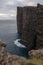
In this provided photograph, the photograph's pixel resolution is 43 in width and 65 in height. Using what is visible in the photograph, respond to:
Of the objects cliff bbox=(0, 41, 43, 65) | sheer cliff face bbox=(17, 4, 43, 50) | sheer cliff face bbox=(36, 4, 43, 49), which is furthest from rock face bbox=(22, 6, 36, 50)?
cliff bbox=(0, 41, 43, 65)

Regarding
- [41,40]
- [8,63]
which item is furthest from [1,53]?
[41,40]

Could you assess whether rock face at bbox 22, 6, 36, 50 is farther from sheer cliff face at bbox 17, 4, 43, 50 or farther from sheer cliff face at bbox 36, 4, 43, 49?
sheer cliff face at bbox 36, 4, 43, 49

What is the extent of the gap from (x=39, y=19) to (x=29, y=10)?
22067 mm

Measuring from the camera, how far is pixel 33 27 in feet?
332

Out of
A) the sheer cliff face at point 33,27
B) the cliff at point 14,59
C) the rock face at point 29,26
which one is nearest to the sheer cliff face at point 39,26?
the sheer cliff face at point 33,27

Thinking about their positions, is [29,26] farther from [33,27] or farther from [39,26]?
[39,26]

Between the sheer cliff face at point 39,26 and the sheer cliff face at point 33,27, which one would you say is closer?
the sheer cliff face at point 39,26

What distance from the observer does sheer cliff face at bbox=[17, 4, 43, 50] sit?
8838cm

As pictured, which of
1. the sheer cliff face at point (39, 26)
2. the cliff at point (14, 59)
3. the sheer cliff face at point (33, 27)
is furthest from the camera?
the sheer cliff face at point (33, 27)

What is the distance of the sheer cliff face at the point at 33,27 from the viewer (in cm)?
8838

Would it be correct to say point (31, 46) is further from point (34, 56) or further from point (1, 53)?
point (1, 53)

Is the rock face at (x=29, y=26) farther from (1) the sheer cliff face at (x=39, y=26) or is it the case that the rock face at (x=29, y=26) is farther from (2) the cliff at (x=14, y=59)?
(2) the cliff at (x=14, y=59)

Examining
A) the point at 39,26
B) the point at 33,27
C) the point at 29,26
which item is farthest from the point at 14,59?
the point at 29,26

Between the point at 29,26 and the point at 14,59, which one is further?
the point at 29,26
